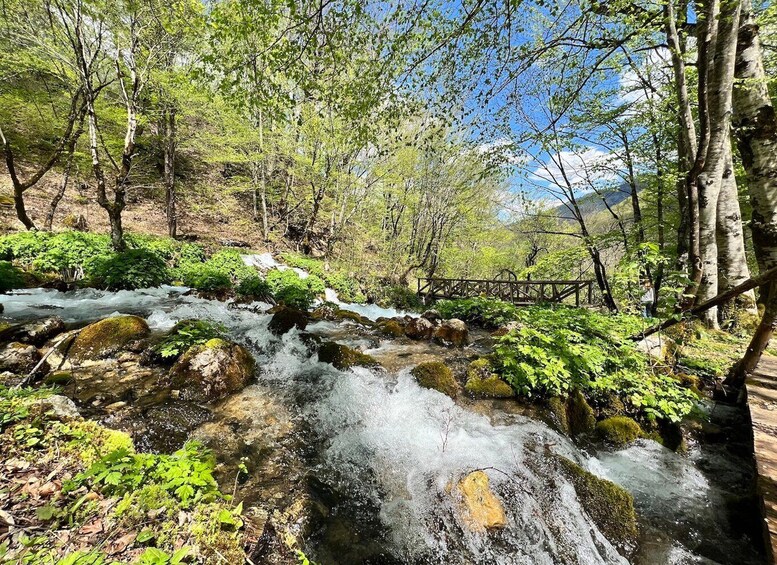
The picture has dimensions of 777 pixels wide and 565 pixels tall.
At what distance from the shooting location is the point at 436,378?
15.6 ft

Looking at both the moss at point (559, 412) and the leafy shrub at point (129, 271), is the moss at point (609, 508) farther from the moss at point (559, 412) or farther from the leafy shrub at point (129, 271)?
the leafy shrub at point (129, 271)

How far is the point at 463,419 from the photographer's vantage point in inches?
160

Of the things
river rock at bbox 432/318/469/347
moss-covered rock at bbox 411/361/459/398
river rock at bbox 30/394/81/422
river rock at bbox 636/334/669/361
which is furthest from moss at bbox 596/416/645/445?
river rock at bbox 30/394/81/422

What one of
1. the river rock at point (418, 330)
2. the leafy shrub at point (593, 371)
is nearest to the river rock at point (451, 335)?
the river rock at point (418, 330)

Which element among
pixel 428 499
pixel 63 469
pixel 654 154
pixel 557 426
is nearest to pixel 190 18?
pixel 63 469

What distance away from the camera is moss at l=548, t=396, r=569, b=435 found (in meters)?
4.08

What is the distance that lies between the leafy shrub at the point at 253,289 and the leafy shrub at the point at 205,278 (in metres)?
0.44

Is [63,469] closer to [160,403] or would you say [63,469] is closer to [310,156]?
[160,403]

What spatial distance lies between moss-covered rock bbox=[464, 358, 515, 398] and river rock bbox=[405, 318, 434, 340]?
2.75 meters

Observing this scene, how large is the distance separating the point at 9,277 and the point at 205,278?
3.94 meters

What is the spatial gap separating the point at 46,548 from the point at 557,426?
4722 mm

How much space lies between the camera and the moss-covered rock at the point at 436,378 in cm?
464

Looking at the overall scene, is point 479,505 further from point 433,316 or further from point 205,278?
point 205,278

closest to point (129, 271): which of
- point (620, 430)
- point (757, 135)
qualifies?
point (620, 430)
